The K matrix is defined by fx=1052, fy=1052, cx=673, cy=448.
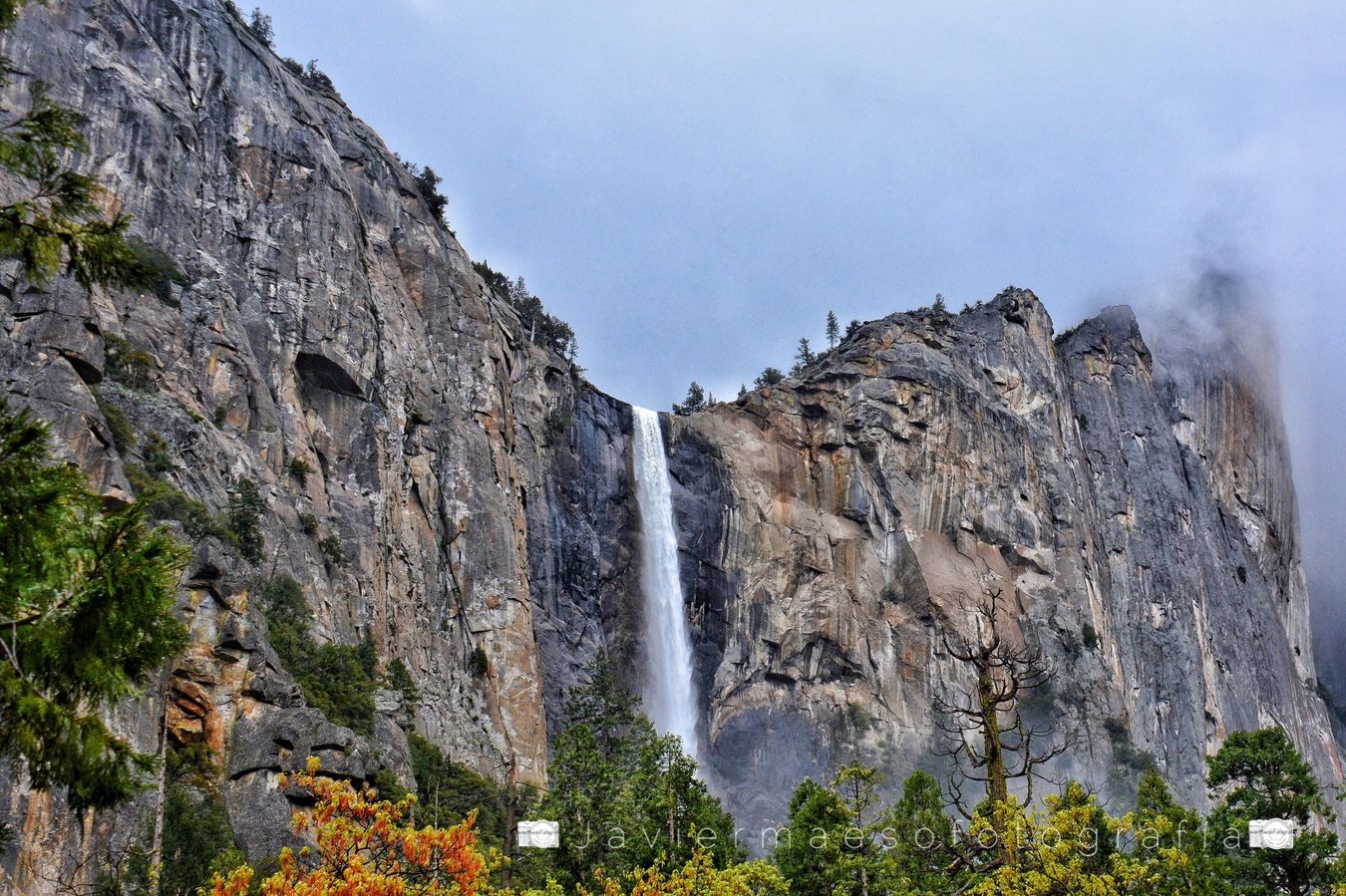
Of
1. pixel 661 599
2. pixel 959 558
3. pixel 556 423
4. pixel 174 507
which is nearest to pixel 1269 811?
pixel 174 507

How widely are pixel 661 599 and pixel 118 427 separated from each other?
36490 millimetres

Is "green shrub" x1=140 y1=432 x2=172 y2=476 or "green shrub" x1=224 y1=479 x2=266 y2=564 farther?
"green shrub" x1=224 y1=479 x2=266 y2=564

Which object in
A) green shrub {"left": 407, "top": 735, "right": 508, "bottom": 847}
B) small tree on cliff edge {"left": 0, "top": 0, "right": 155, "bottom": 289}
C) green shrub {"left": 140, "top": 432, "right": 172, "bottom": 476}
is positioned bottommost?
green shrub {"left": 407, "top": 735, "right": 508, "bottom": 847}

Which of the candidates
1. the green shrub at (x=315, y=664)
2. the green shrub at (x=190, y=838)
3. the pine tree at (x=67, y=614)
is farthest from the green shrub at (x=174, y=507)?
the pine tree at (x=67, y=614)

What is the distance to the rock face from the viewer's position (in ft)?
108

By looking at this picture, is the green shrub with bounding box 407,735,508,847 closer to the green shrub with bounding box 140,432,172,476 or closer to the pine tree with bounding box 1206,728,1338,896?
the green shrub with bounding box 140,432,172,476

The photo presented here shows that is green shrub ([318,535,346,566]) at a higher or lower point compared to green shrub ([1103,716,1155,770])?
higher

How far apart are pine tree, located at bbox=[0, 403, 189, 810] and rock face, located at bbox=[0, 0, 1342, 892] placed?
47.9 ft

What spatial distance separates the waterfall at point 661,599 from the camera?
6012cm

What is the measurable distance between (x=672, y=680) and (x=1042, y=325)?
4643 cm

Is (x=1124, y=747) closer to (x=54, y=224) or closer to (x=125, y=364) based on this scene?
(x=125, y=364)

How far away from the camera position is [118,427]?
32906 millimetres

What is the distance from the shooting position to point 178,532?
28.5m

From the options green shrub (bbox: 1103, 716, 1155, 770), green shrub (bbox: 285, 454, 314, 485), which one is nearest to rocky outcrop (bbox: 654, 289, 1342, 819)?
green shrub (bbox: 1103, 716, 1155, 770)
